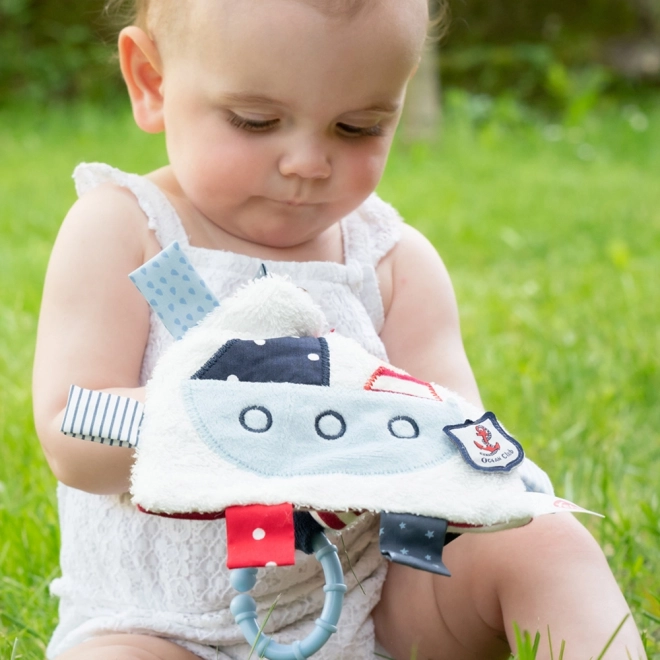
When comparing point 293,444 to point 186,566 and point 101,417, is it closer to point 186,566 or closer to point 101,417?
point 101,417

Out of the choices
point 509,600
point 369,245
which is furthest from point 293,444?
point 369,245

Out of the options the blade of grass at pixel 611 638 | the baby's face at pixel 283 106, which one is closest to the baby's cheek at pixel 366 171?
the baby's face at pixel 283 106

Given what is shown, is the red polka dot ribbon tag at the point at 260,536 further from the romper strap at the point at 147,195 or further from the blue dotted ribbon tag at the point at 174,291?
the romper strap at the point at 147,195

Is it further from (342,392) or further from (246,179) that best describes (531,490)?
(246,179)

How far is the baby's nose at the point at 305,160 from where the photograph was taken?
48.6 inches

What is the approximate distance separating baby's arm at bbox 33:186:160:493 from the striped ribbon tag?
0.52 feet

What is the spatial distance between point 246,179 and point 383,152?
0.20 metres

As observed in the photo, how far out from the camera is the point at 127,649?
1186 mm

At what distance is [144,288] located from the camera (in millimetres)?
1102

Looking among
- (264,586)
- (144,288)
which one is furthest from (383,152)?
(264,586)

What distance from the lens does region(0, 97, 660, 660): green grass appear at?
164 centimetres

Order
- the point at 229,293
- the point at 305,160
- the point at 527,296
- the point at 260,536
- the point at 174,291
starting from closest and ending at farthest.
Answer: the point at 260,536, the point at 174,291, the point at 305,160, the point at 229,293, the point at 527,296

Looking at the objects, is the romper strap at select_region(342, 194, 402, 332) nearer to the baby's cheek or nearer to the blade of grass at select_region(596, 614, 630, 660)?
the baby's cheek

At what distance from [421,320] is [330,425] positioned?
0.50 metres
